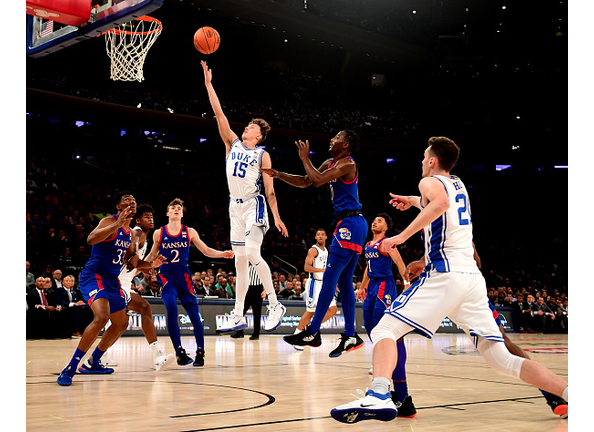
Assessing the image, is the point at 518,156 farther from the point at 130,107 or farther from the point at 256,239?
the point at 256,239

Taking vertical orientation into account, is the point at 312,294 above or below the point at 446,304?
below

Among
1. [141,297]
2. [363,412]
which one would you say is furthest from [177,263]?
[363,412]

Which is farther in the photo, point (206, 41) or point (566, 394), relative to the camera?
point (206, 41)

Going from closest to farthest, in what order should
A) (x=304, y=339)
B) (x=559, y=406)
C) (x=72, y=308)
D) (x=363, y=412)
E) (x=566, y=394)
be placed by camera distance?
(x=363, y=412)
(x=566, y=394)
(x=559, y=406)
(x=304, y=339)
(x=72, y=308)

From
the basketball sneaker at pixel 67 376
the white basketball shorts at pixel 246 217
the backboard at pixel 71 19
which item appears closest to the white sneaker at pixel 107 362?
the basketball sneaker at pixel 67 376

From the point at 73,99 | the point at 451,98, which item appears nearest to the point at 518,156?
the point at 451,98

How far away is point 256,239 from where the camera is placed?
24.7ft

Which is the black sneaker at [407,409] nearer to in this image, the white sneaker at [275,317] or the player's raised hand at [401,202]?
the player's raised hand at [401,202]

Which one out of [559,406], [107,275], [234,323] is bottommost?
[559,406]

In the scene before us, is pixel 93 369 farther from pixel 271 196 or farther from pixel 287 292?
pixel 287 292

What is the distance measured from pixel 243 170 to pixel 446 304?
404cm

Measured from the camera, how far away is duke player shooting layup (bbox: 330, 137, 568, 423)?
12.9 feet

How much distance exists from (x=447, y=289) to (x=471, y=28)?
34.1m

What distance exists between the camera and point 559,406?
434 cm
